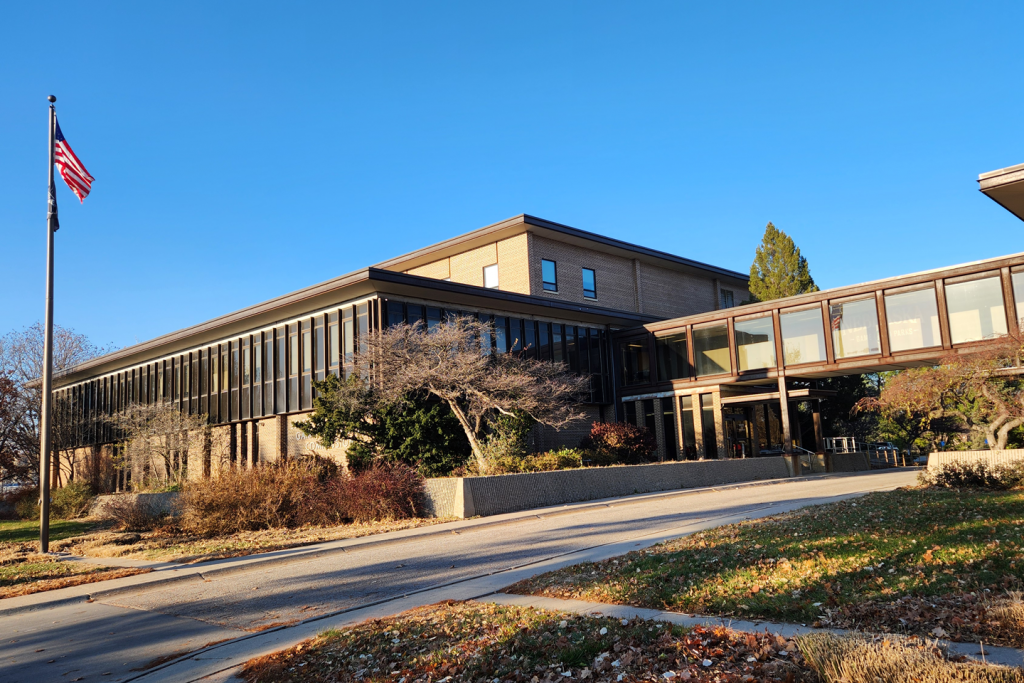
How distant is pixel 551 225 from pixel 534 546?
22.4m

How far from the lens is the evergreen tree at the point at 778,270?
47.7 meters

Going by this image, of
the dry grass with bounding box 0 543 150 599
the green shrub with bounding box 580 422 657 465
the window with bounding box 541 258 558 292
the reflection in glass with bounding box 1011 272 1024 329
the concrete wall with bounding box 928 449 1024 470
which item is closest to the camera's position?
the dry grass with bounding box 0 543 150 599

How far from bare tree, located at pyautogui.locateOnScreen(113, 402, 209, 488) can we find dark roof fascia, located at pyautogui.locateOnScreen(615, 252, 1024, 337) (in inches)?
782

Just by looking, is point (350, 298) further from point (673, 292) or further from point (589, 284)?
point (673, 292)

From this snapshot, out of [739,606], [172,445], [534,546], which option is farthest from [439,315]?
[739,606]

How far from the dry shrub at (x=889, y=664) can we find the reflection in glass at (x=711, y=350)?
97.1 feet

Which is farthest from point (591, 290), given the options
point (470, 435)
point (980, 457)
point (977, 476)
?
point (977, 476)

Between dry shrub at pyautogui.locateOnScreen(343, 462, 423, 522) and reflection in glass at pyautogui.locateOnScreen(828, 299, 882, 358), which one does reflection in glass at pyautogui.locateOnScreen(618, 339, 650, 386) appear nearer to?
reflection in glass at pyautogui.locateOnScreen(828, 299, 882, 358)

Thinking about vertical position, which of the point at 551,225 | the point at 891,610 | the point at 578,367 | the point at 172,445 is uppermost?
the point at 551,225

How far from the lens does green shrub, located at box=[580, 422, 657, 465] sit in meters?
29.2

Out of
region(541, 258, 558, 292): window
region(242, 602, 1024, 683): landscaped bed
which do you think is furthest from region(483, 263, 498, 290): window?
region(242, 602, 1024, 683): landscaped bed

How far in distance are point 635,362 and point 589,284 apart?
14.5 feet

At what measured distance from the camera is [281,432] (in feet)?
→ 103

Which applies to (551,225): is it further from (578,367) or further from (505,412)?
(505,412)
